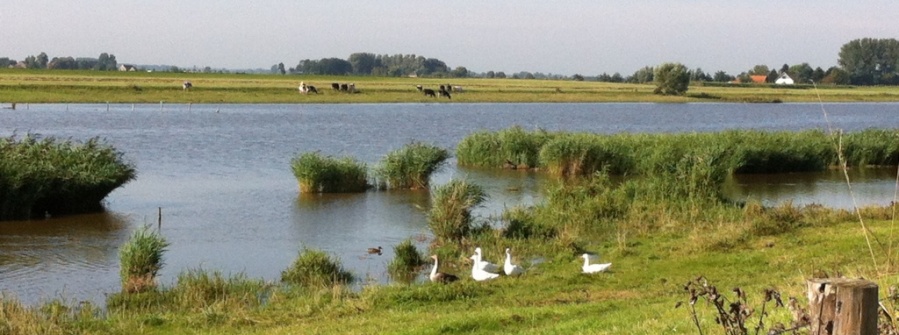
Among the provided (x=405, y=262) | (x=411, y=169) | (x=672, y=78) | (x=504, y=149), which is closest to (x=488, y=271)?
(x=405, y=262)

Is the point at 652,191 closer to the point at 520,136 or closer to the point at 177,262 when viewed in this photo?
the point at 177,262

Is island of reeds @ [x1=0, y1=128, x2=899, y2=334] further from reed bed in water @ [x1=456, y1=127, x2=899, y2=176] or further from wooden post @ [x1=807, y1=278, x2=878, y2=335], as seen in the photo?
reed bed in water @ [x1=456, y1=127, x2=899, y2=176]

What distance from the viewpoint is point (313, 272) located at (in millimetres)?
18141

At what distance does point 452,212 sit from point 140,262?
6661mm


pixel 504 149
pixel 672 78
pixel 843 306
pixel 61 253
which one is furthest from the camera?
pixel 672 78

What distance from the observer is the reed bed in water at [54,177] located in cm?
2581

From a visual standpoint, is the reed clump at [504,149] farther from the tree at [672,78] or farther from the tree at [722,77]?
the tree at [722,77]

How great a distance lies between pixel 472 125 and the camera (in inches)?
2719

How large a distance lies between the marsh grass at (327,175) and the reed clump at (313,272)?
1364 centimetres

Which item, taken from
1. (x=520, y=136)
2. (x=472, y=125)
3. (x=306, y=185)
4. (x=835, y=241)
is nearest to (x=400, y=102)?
(x=472, y=125)

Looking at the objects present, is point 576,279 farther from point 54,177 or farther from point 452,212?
point 54,177

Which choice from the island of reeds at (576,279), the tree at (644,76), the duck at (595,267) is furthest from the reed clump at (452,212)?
the tree at (644,76)

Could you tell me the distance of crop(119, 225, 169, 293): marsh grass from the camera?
1745 centimetres

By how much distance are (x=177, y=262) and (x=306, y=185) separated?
38.4ft
